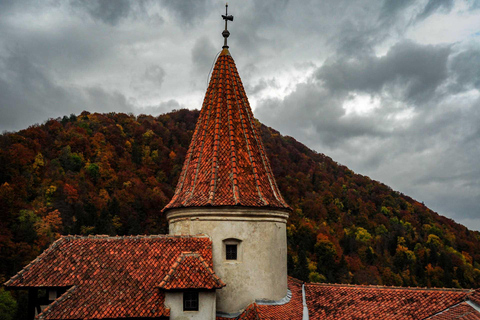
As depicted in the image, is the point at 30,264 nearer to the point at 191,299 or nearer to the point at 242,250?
the point at 191,299

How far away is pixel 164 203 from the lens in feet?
230

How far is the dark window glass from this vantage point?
1388cm

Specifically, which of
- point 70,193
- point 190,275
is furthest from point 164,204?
point 190,275

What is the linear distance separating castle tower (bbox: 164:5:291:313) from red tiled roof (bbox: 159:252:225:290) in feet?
4.70

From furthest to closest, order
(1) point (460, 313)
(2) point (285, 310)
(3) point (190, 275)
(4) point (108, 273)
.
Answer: (2) point (285, 310) → (4) point (108, 273) → (3) point (190, 275) → (1) point (460, 313)

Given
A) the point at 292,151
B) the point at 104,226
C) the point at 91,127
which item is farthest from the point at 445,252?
the point at 91,127

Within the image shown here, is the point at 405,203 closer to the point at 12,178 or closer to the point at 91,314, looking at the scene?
the point at 12,178

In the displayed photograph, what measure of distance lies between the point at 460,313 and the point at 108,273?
10.3 metres

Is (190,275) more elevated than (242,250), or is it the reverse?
(242,250)

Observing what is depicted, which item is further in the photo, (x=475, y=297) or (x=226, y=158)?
(x=226, y=158)

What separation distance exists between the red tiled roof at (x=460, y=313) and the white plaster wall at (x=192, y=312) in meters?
6.56

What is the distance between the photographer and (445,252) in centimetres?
8662

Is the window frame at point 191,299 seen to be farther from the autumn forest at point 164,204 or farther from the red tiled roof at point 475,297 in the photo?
the autumn forest at point 164,204

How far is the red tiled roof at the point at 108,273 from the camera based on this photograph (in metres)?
11.2
